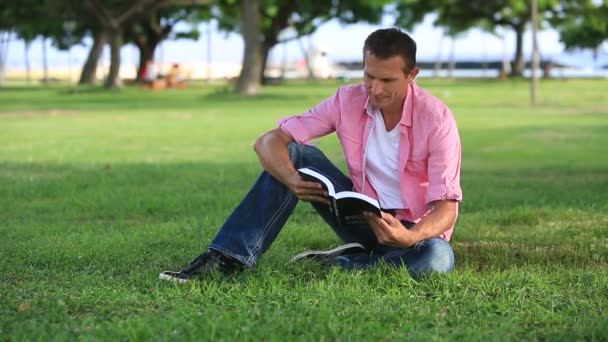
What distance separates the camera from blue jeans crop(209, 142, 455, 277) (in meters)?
5.04

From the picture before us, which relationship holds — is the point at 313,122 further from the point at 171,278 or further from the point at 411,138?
the point at 171,278

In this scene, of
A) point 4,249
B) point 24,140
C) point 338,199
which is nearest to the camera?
point 338,199

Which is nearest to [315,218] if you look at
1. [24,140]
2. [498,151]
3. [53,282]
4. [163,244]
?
[163,244]

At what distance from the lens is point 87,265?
5566 millimetres

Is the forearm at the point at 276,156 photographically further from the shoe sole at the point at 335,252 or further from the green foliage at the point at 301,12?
the green foliage at the point at 301,12

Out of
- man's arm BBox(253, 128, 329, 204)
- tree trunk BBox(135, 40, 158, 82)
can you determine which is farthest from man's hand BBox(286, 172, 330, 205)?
tree trunk BBox(135, 40, 158, 82)

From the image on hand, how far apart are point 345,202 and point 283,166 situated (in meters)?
0.53

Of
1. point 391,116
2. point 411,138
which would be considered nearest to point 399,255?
point 411,138

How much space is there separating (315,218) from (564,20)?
180ft

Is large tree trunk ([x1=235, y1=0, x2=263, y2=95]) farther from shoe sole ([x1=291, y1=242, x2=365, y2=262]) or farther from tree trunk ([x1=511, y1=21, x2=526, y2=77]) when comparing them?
shoe sole ([x1=291, y1=242, x2=365, y2=262])

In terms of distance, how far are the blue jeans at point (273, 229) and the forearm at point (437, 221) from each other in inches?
7.2

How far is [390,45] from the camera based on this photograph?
4840 millimetres

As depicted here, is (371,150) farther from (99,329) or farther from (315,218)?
(315,218)

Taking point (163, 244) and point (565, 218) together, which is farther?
point (565, 218)
